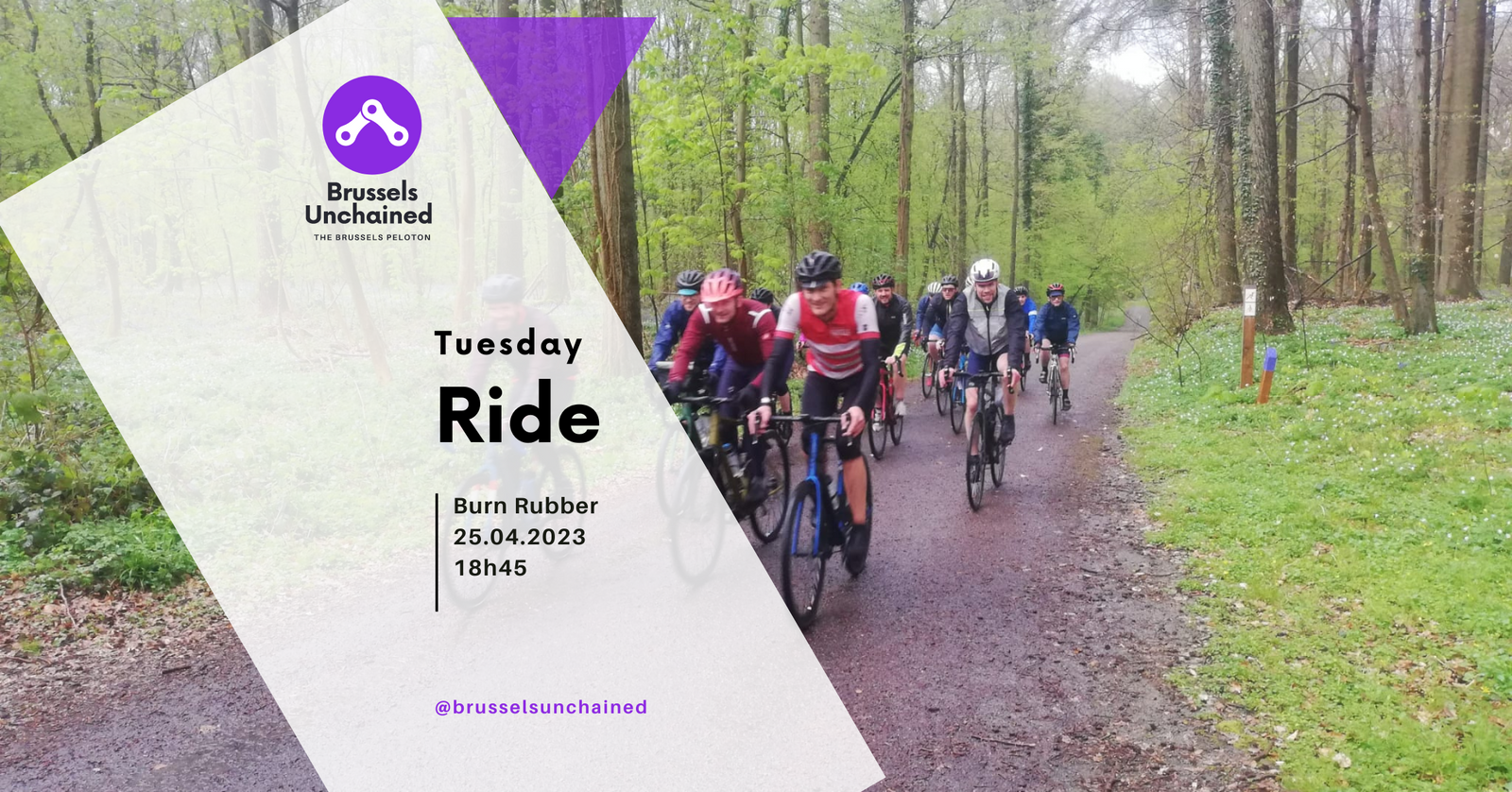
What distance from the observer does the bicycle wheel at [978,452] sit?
8000 millimetres

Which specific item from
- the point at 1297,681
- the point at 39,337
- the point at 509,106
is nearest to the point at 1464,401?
the point at 1297,681

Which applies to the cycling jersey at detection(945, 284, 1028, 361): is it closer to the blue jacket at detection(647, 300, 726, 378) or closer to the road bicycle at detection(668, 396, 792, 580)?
the blue jacket at detection(647, 300, 726, 378)

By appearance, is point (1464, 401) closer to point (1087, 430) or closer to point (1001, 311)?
point (1087, 430)

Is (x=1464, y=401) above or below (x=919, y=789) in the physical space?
above

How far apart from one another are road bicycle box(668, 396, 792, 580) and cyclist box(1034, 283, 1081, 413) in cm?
734

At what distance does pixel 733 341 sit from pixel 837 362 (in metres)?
1.00

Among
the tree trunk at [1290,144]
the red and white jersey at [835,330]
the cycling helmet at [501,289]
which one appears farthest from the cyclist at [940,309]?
the tree trunk at [1290,144]

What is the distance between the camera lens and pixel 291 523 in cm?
751

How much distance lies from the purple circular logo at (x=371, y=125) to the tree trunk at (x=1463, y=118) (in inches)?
779

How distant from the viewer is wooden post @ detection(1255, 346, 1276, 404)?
1094cm

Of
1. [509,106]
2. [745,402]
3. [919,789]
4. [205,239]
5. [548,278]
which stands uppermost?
[509,106]

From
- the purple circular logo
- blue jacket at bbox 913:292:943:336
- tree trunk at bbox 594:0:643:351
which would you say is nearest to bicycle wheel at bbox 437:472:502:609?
tree trunk at bbox 594:0:643:351

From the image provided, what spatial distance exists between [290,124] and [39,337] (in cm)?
908

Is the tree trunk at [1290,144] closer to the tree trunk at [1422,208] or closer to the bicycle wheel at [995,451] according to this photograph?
the tree trunk at [1422,208]
